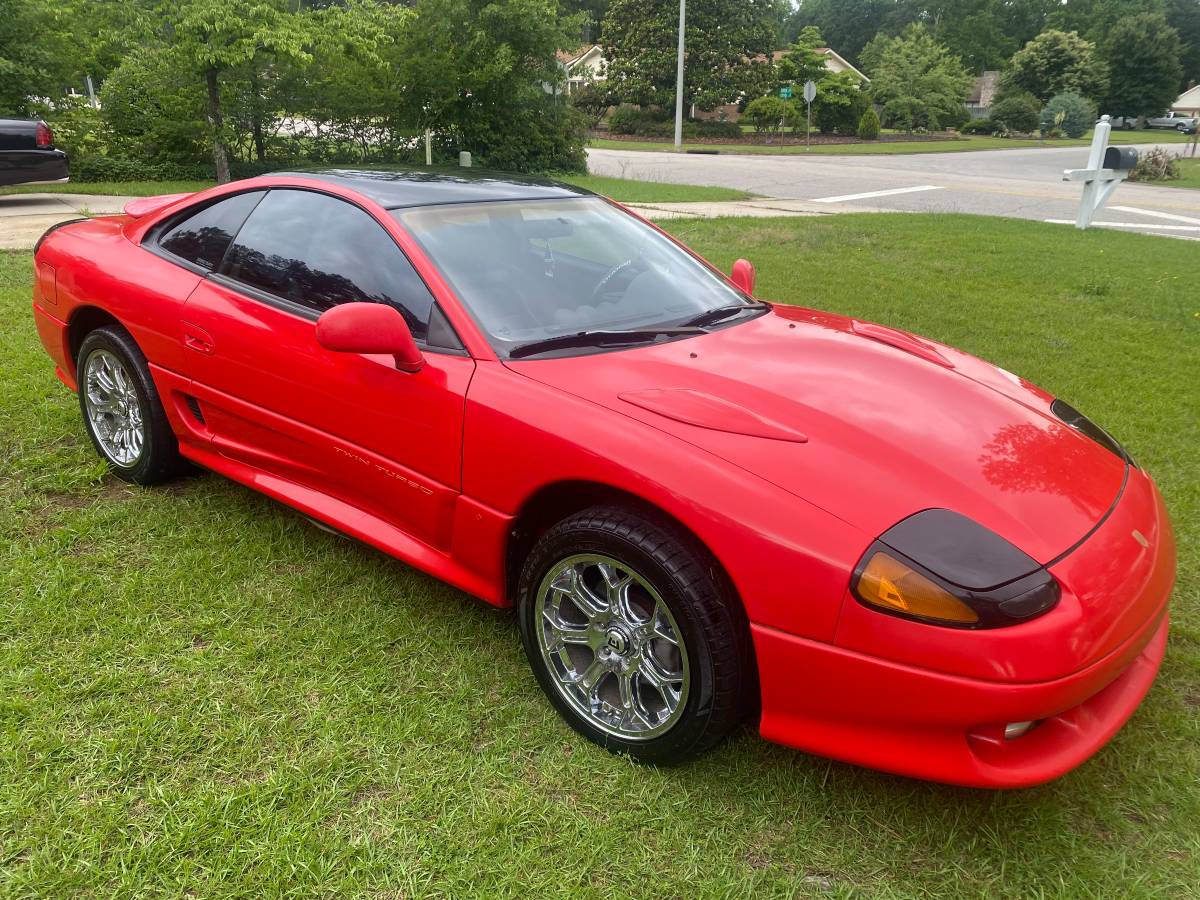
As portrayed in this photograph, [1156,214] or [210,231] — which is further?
[1156,214]

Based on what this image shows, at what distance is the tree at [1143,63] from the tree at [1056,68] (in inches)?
262

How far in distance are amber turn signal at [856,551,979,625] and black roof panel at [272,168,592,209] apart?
195cm

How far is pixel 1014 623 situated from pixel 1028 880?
2.19 ft

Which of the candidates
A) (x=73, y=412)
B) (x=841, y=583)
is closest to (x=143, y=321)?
(x=73, y=412)

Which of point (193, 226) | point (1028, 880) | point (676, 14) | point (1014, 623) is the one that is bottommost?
point (1028, 880)

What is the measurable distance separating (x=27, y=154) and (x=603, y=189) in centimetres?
868

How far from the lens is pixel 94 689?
2.56m

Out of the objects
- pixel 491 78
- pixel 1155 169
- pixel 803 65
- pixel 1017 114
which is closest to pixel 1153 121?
pixel 1017 114

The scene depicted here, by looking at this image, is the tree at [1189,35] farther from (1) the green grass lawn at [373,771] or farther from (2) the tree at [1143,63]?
(1) the green grass lawn at [373,771]

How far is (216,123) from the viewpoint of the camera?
13.6 meters

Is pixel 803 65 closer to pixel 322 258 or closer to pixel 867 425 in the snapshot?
pixel 322 258

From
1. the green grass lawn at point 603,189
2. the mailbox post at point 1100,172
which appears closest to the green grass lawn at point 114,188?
the green grass lawn at point 603,189

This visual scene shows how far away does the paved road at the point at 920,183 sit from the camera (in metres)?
15.2

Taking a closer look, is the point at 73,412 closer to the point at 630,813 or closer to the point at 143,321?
the point at 143,321
